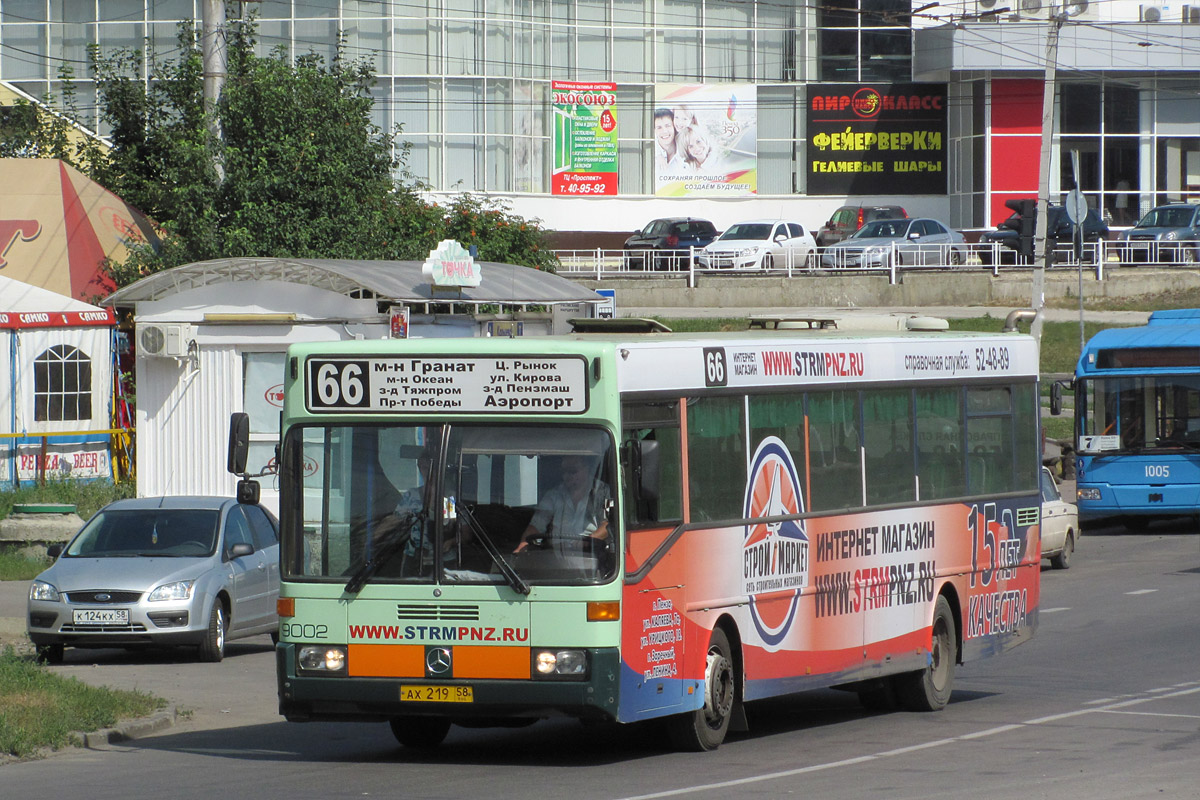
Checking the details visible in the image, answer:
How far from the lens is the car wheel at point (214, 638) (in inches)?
623

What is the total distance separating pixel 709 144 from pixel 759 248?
15668 millimetres

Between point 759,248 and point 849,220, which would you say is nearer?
point 759,248

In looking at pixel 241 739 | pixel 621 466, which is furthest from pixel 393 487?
pixel 241 739

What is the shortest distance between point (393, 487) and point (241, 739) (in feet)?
9.17

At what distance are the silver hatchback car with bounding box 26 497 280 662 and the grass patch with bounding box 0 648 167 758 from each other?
8.31 feet

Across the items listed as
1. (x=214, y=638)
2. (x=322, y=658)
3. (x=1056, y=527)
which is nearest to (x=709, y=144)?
(x=1056, y=527)

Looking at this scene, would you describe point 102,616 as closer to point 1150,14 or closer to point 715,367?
point 715,367

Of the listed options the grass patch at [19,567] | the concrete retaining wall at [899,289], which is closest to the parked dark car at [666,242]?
the concrete retaining wall at [899,289]

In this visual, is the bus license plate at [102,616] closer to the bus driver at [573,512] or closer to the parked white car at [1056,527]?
the bus driver at [573,512]

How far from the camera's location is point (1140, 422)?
91.8 feet

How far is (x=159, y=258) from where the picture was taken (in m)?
28.8

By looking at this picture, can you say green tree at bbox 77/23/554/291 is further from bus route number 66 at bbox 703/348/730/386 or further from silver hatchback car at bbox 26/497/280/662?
bus route number 66 at bbox 703/348/730/386

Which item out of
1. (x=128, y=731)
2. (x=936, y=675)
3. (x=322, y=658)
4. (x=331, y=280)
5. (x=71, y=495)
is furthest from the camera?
(x=71, y=495)

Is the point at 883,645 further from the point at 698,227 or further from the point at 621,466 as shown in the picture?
the point at 698,227
